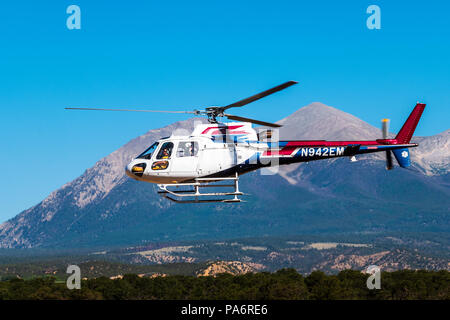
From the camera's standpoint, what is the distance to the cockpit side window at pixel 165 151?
73812 mm

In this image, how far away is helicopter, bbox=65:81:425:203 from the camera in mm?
73500

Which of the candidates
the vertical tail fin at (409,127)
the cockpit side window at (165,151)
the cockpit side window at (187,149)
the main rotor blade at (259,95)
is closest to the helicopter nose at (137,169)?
the cockpit side window at (165,151)

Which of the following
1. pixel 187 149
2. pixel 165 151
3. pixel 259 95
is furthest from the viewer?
pixel 187 149

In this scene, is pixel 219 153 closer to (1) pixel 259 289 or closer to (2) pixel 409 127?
(2) pixel 409 127

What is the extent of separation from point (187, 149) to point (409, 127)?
2410 centimetres

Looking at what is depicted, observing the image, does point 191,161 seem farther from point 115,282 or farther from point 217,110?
point 115,282

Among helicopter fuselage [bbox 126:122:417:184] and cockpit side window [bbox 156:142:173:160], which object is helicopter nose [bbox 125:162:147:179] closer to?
helicopter fuselage [bbox 126:122:417:184]

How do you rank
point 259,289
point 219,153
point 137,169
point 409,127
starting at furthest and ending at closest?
point 259,289
point 409,127
point 219,153
point 137,169

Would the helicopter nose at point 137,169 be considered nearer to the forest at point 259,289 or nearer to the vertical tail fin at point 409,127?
the vertical tail fin at point 409,127

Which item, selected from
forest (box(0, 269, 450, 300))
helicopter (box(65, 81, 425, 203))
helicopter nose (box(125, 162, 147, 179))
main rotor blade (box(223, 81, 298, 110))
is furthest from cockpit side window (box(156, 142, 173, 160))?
forest (box(0, 269, 450, 300))

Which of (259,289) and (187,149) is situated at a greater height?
(187,149)

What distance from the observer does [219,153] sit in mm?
75125

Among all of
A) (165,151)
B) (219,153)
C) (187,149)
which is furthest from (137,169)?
(219,153)
